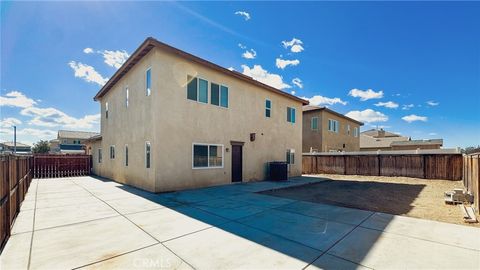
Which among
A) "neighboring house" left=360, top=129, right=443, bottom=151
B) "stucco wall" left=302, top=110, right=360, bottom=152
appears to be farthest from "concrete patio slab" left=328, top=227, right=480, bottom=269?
"neighboring house" left=360, top=129, right=443, bottom=151

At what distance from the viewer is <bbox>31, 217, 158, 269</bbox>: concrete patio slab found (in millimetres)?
3322

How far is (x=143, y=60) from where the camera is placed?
34.0 ft

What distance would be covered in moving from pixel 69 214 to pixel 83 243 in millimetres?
2673

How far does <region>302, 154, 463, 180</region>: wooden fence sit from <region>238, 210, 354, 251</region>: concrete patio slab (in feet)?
46.1

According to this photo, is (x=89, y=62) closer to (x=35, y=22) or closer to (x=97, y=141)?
(x=35, y=22)

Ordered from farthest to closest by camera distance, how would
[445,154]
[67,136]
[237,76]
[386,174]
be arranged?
[67,136], [386,174], [445,154], [237,76]

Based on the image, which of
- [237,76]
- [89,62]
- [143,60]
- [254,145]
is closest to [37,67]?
[89,62]

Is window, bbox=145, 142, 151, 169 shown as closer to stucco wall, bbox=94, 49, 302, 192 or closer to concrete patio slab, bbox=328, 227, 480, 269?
stucco wall, bbox=94, 49, 302, 192

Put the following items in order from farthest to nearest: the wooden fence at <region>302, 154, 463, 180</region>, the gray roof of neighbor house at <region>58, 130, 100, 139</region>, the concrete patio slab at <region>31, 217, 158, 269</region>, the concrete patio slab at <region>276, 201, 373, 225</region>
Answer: the gray roof of neighbor house at <region>58, 130, 100, 139</region> < the wooden fence at <region>302, 154, 463, 180</region> < the concrete patio slab at <region>276, 201, 373, 225</region> < the concrete patio slab at <region>31, 217, 158, 269</region>

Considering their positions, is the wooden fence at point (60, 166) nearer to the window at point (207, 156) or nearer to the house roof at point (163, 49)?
the house roof at point (163, 49)

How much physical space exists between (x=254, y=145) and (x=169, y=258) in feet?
35.0

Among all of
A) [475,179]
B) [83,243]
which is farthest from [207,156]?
[475,179]

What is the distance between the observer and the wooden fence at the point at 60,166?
16.0 meters

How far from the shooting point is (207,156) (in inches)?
436
